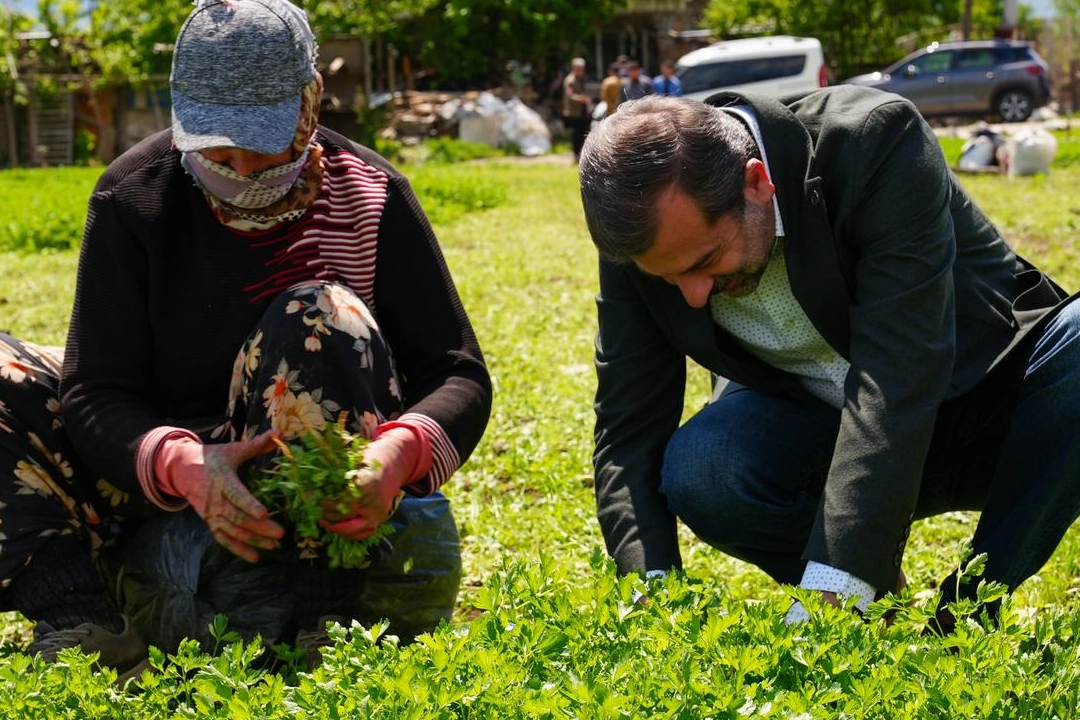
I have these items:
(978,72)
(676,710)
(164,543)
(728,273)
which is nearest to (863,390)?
(728,273)

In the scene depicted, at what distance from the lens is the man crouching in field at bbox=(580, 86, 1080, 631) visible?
2482 millimetres

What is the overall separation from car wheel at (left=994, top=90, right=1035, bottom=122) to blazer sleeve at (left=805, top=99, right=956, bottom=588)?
26.5 meters

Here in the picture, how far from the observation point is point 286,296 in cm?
288

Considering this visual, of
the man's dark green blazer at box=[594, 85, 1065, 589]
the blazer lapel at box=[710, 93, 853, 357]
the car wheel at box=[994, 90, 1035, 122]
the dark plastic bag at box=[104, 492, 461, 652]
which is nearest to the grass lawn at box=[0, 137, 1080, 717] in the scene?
the dark plastic bag at box=[104, 492, 461, 652]

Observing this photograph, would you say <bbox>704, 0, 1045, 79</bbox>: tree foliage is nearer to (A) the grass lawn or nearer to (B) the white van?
(B) the white van

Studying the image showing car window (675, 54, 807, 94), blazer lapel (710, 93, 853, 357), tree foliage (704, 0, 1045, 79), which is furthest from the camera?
tree foliage (704, 0, 1045, 79)

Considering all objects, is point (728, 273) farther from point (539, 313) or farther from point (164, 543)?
point (539, 313)

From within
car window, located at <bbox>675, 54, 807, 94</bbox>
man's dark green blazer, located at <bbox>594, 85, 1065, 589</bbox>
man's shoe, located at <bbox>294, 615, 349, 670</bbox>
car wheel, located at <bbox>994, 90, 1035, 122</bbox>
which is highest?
man's dark green blazer, located at <bbox>594, 85, 1065, 589</bbox>

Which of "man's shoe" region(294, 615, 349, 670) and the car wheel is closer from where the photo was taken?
"man's shoe" region(294, 615, 349, 670)

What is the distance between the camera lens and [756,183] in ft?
8.41

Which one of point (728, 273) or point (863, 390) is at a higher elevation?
point (728, 273)

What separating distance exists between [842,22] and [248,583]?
3168 cm

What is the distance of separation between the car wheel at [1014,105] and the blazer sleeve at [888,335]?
2654cm

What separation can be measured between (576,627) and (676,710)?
356 mm
